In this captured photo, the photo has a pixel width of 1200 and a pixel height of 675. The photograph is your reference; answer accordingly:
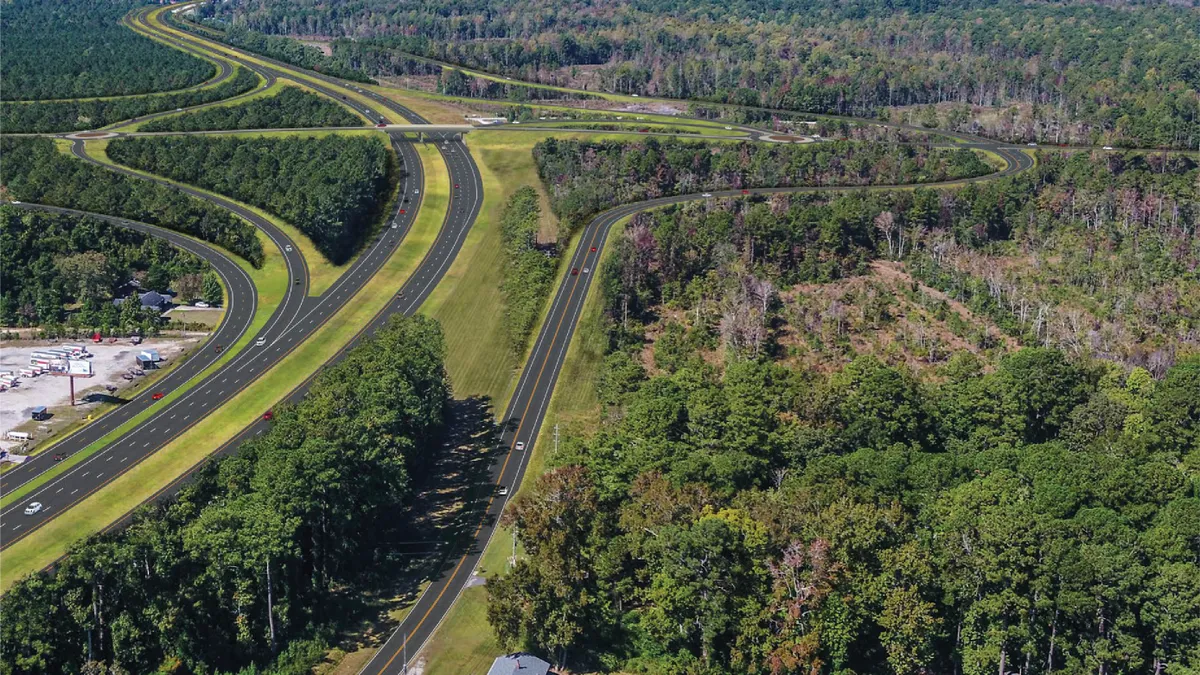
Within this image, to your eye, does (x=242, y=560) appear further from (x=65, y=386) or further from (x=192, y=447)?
(x=65, y=386)

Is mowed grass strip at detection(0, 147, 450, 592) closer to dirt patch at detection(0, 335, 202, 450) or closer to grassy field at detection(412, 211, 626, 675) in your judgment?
dirt patch at detection(0, 335, 202, 450)

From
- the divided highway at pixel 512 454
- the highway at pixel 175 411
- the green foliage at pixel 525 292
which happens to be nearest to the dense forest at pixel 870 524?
the divided highway at pixel 512 454

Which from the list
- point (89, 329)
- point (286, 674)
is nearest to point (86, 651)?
point (286, 674)

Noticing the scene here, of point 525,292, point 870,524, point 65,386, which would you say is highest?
point 525,292

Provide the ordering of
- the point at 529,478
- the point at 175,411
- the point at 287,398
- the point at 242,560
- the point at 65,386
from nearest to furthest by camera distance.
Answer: the point at 242,560 < the point at 529,478 < the point at 175,411 < the point at 287,398 < the point at 65,386

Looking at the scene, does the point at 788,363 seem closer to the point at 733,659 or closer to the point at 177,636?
the point at 733,659

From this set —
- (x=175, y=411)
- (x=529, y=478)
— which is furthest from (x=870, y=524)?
(x=175, y=411)

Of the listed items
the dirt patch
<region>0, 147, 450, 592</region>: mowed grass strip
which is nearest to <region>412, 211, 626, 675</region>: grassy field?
<region>0, 147, 450, 592</region>: mowed grass strip
